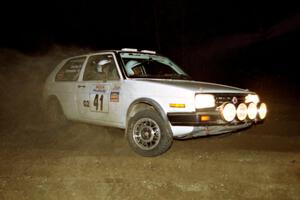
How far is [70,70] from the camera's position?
7160 millimetres

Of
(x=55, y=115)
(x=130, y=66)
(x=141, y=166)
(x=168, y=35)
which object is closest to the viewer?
(x=141, y=166)

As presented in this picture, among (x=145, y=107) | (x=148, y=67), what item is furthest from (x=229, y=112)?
(x=148, y=67)

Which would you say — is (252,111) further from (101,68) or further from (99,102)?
(101,68)

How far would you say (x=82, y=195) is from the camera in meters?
3.59

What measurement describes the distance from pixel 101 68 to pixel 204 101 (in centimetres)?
216

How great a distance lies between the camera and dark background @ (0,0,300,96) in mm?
22328

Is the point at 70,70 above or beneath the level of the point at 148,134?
above

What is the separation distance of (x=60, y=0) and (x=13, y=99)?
14827 millimetres

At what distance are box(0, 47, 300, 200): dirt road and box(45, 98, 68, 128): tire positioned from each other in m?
0.18

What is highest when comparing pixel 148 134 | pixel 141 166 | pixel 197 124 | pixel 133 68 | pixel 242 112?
pixel 133 68

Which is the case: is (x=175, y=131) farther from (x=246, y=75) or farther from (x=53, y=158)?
(x=246, y=75)

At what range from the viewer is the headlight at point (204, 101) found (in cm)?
477

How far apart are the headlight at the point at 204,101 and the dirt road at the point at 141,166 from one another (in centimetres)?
80

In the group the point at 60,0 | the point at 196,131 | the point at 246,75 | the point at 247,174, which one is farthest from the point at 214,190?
the point at 60,0
